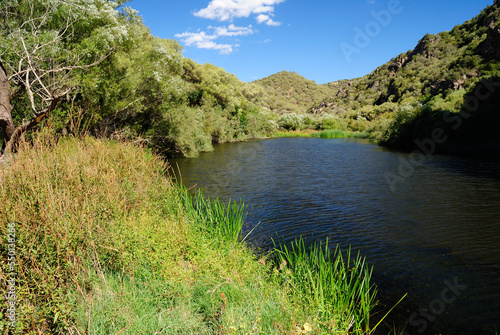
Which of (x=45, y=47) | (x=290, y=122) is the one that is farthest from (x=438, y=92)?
(x=45, y=47)

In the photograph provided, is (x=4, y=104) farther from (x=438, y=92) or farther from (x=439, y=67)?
(x=439, y=67)

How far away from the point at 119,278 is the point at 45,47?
14053 mm

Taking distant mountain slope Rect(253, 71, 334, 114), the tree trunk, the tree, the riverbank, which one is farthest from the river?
distant mountain slope Rect(253, 71, 334, 114)

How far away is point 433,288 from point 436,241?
3019mm

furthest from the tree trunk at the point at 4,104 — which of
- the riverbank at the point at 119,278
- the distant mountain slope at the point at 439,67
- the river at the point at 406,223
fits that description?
the distant mountain slope at the point at 439,67

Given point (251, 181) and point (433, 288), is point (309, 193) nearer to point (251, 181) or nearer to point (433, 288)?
point (251, 181)

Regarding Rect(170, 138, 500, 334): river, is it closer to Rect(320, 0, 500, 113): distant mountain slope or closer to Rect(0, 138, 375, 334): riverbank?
Rect(0, 138, 375, 334): riverbank

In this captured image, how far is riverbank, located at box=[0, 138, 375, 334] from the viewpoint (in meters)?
3.50

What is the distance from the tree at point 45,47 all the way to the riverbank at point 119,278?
6.39 meters

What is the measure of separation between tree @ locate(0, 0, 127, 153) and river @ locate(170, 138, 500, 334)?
7889mm

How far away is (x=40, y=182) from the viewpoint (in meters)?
4.96

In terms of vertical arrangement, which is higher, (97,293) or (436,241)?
(97,293)

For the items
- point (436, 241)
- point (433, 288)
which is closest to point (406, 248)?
point (436, 241)

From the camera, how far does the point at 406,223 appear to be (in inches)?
407
